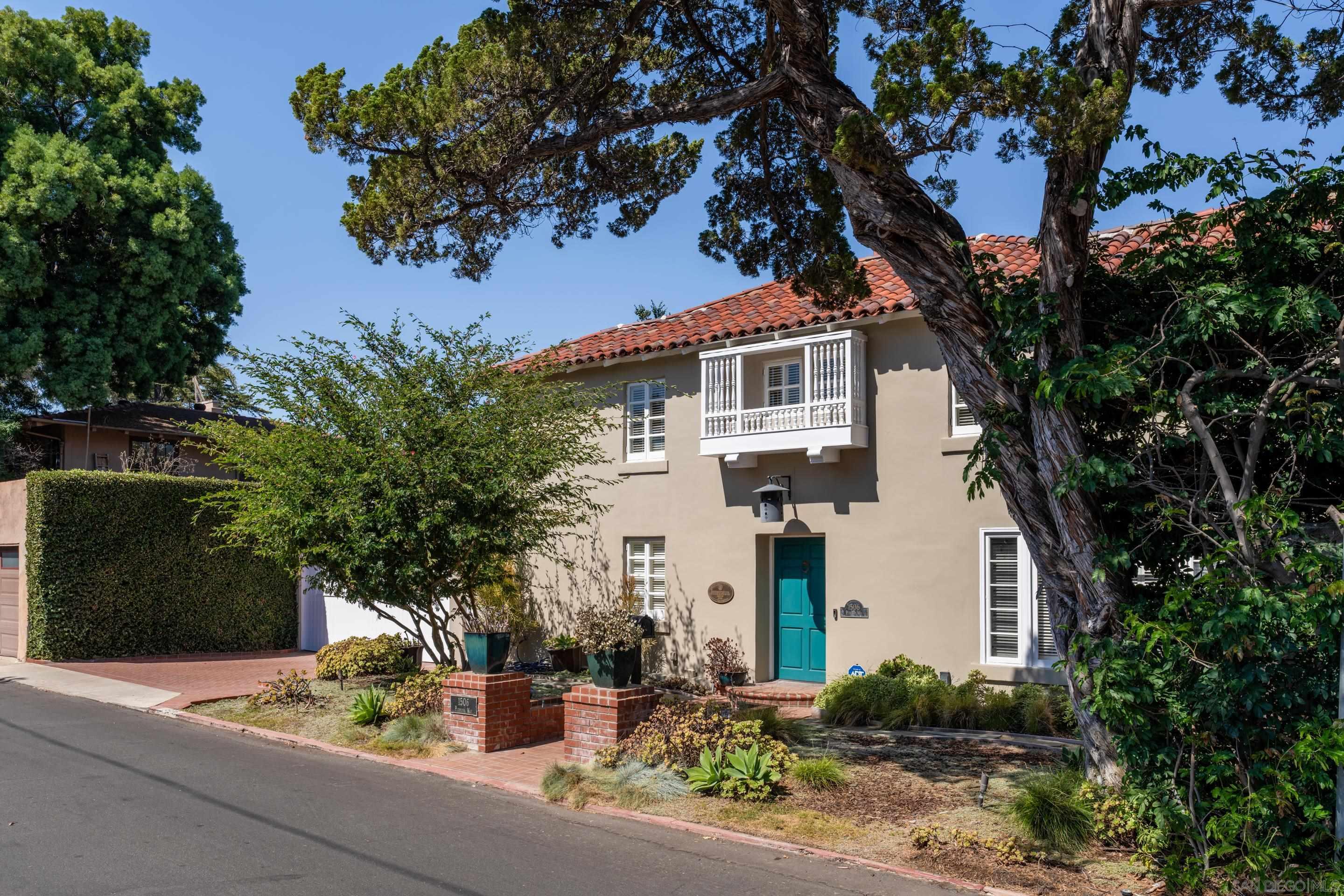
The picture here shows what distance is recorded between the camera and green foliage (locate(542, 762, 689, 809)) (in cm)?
852

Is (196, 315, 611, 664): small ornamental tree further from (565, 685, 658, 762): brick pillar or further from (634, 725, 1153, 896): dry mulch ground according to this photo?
(634, 725, 1153, 896): dry mulch ground

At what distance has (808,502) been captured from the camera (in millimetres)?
14953

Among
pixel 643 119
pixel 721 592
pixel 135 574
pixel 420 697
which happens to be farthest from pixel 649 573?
pixel 135 574

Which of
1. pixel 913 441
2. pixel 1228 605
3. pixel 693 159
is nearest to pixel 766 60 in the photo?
pixel 693 159

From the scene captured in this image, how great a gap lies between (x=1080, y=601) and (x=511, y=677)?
6.20 m

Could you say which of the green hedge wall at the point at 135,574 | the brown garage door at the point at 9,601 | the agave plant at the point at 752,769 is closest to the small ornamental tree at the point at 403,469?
the agave plant at the point at 752,769

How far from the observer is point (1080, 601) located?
7473 millimetres

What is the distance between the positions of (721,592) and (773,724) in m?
5.54

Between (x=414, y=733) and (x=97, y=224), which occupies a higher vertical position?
(x=97, y=224)

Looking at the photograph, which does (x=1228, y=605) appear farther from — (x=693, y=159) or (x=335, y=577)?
(x=335, y=577)

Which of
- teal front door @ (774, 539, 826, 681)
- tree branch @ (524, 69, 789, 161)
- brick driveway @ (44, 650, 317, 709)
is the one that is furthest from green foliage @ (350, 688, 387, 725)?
tree branch @ (524, 69, 789, 161)

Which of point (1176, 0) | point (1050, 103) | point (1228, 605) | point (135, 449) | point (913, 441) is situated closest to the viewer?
point (1228, 605)

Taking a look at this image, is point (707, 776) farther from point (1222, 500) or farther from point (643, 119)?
point (643, 119)

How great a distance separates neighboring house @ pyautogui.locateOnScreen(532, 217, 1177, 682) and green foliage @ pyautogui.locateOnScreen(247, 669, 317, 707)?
512 centimetres
